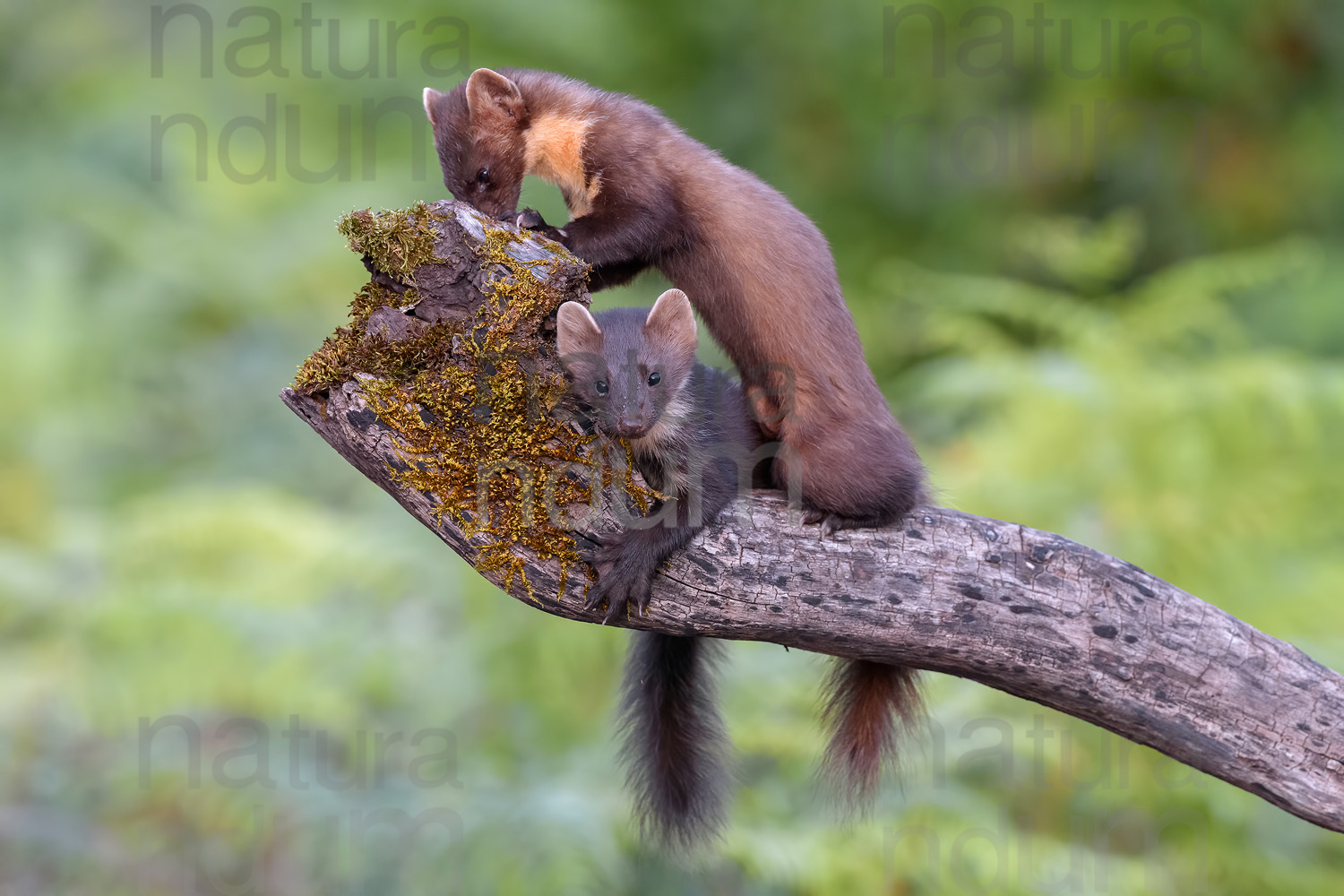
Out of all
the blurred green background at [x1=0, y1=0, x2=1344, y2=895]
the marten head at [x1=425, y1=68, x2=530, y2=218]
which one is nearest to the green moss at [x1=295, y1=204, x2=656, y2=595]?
the marten head at [x1=425, y1=68, x2=530, y2=218]

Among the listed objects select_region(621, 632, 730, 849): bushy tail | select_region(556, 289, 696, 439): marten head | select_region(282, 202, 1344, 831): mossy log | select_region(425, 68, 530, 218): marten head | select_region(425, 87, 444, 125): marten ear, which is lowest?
select_region(621, 632, 730, 849): bushy tail

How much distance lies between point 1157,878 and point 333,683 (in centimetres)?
295

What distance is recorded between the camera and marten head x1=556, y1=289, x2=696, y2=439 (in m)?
2.27

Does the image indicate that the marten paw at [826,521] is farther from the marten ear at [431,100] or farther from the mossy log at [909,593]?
the marten ear at [431,100]

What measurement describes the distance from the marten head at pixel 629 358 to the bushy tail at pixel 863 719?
0.83 m

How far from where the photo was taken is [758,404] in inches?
102

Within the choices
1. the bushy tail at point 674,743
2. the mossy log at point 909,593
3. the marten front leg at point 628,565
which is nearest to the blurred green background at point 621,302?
the bushy tail at point 674,743

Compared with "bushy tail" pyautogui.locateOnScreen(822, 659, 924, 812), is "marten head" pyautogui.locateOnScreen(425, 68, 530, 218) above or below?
above

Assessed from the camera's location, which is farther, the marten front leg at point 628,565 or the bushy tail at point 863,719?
the bushy tail at point 863,719

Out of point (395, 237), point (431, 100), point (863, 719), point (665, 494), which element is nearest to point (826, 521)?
point (665, 494)

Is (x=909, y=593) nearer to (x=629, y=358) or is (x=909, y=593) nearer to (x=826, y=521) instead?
(x=826, y=521)

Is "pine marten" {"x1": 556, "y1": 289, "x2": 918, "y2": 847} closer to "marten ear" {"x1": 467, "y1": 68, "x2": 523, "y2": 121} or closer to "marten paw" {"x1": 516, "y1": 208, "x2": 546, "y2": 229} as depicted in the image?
"marten paw" {"x1": 516, "y1": 208, "x2": 546, "y2": 229}

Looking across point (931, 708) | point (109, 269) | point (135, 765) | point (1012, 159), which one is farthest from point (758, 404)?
point (109, 269)

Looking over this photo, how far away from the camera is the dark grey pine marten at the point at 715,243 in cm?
240
